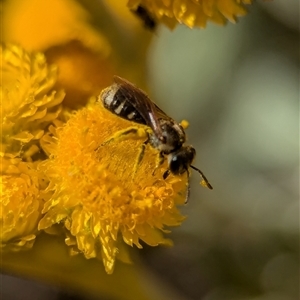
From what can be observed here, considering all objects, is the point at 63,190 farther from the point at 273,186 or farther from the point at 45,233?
the point at 273,186

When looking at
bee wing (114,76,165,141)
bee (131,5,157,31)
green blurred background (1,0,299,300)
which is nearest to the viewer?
bee wing (114,76,165,141)

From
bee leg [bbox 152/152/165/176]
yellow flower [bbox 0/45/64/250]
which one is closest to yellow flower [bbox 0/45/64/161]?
yellow flower [bbox 0/45/64/250]

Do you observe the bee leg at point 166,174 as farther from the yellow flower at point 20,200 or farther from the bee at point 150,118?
the yellow flower at point 20,200

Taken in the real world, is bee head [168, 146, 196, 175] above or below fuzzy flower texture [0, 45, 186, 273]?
above

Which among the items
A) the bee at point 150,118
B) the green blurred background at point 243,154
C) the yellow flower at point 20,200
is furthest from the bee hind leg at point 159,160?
the green blurred background at point 243,154

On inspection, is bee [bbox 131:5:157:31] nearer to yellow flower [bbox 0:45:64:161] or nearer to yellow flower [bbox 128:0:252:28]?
yellow flower [bbox 128:0:252:28]

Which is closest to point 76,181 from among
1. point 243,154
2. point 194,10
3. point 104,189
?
point 104,189
